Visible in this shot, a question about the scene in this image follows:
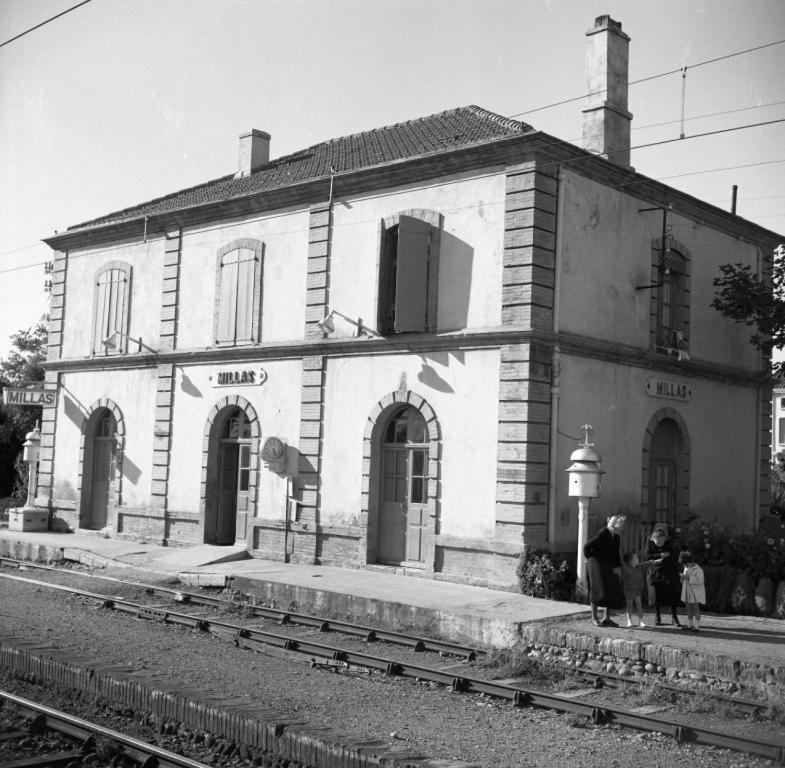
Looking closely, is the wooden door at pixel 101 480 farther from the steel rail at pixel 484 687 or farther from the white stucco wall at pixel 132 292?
the steel rail at pixel 484 687

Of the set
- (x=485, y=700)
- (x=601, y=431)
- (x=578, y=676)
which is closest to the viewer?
(x=485, y=700)

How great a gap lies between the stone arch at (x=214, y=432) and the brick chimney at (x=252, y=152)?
21.3ft

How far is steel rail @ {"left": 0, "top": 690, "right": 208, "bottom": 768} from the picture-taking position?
7.38 m

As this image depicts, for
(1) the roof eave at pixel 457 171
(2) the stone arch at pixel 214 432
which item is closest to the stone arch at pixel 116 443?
(2) the stone arch at pixel 214 432

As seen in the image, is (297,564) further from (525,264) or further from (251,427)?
(525,264)

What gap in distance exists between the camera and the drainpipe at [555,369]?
1608cm

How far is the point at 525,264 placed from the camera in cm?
1616

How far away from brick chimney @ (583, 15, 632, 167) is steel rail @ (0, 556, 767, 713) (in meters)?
9.80

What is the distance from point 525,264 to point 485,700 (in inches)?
325

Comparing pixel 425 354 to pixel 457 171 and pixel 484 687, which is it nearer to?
pixel 457 171

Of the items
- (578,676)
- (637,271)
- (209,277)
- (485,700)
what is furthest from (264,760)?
(209,277)

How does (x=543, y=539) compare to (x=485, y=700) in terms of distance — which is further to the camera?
(x=543, y=539)

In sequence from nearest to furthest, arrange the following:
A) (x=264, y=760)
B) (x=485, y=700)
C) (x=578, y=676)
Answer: (x=264, y=760)
(x=485, y=700)
(x=578, y=676)

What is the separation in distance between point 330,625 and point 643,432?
762 centimetres
